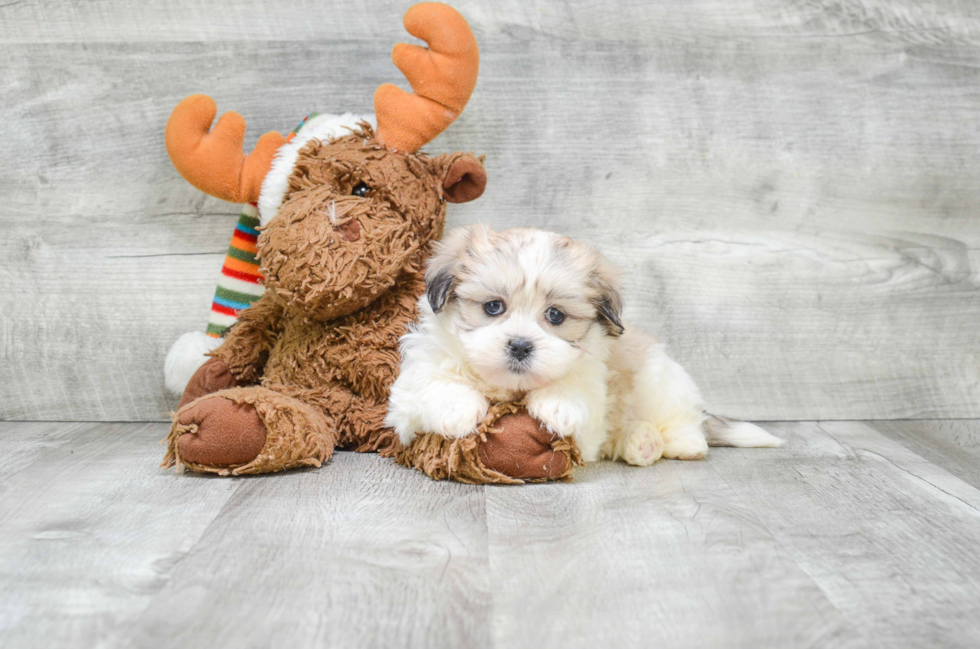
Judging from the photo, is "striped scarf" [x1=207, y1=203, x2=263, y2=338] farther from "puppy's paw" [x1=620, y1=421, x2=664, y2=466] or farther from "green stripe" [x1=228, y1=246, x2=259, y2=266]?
"puppy's paw" [x1=620, y1=421, x2=664, y2=466]

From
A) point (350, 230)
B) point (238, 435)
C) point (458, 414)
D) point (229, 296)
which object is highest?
point (350, 230)

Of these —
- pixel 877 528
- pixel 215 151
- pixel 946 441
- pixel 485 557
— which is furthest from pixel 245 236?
pixel 946 441

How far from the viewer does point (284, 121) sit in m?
2.29

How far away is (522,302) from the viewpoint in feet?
5.36

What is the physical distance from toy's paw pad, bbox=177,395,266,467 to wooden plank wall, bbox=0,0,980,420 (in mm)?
757

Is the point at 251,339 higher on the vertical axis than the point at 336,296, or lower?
lower

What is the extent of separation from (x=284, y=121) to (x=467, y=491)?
49.5 inches

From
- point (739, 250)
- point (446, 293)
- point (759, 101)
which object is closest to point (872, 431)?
point (739, 250)

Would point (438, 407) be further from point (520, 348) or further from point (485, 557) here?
point (485, 557)

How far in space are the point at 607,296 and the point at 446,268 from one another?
1.16ft

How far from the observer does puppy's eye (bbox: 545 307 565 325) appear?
1.66m

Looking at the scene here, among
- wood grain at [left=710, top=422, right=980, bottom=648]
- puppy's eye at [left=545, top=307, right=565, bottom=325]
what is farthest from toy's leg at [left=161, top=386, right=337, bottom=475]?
wood grain at [left=710, top=422, right=980, bottom=648]

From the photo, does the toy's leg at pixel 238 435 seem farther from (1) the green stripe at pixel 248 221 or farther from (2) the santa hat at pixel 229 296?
(1) the green stripe at pixel 248 221

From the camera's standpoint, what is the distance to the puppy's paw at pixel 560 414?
167 cm
